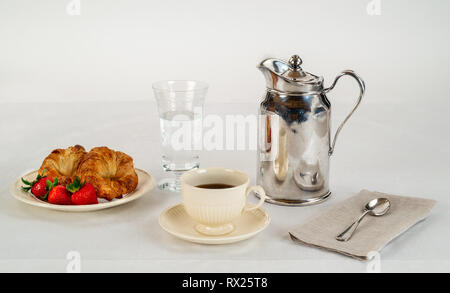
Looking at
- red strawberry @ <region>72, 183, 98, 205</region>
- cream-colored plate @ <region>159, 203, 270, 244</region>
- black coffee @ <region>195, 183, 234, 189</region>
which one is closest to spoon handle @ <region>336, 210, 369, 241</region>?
cream-colored plate @ <region>159, 203, 270, 244</region>

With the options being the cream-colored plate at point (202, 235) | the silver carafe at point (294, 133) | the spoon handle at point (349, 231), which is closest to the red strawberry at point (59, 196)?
the cream-colored plate at point (202, 235)

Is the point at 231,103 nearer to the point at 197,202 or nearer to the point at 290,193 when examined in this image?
the point at 290,193

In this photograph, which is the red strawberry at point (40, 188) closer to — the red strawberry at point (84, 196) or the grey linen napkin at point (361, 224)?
the red strawberry at point (84, 196)

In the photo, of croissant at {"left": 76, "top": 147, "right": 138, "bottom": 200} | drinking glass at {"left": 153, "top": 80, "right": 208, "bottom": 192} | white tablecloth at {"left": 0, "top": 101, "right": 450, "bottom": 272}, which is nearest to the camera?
white tablecloth at {"left": 0, "top": 101, "right": 450, "bottom": 272}

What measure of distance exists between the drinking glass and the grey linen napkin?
1.41 feet

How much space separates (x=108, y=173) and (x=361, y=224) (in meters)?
0.69

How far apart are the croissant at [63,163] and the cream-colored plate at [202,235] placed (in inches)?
13.1

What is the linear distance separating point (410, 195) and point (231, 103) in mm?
1385

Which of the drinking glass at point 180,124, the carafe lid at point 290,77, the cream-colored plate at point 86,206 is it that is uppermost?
the carafe lid at point 290,77

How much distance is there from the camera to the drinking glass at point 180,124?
74.2 inches

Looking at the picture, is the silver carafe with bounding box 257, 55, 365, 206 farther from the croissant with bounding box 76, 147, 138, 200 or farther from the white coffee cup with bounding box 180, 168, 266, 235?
the croissant with bounding box 76, 147, 138, 200

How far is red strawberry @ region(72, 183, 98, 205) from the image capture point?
5.69 ft

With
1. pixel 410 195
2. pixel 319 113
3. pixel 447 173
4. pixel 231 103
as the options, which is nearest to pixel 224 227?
pixel 319 113

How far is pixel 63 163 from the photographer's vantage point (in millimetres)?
1860
